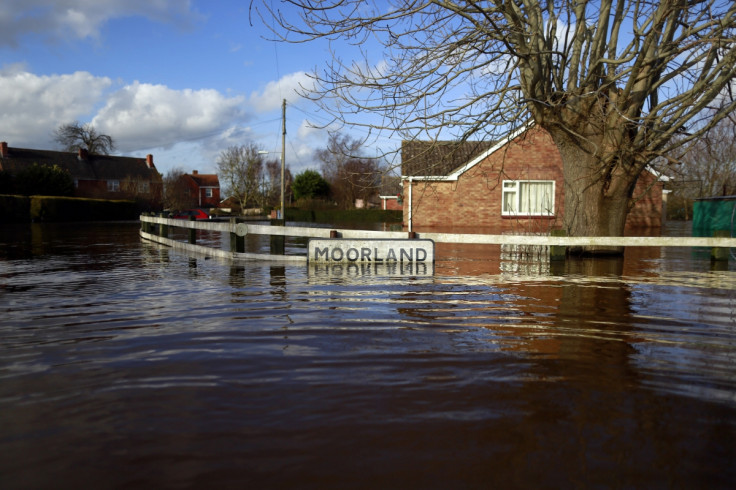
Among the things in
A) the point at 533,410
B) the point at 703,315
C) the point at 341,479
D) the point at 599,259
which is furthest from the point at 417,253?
the point at 341,479

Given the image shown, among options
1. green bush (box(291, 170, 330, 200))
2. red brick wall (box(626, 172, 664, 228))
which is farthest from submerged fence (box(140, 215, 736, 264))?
green bush (box(291, 170, 330, 200))

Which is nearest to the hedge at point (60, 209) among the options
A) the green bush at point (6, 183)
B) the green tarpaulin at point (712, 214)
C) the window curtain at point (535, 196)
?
the green bush at point (6, 183)

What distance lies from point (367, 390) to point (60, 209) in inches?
1694

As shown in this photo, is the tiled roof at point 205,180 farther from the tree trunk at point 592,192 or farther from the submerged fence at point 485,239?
the tree trunk at point 592,192

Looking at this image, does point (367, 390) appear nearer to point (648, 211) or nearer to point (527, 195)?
point (527, 195)

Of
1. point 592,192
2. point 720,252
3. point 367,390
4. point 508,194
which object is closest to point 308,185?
point 508,194

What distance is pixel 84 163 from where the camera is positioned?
69875 mm

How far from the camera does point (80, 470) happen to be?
9.11 feet

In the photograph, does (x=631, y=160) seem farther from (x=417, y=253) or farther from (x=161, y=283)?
(x=161, y=283)

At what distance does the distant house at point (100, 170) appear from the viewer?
5936cm

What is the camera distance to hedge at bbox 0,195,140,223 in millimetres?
36031

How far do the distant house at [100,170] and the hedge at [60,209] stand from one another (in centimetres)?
460

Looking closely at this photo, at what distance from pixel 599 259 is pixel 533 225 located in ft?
38.7

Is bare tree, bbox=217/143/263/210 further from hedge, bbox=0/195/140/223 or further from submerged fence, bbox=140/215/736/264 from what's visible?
submerged fence, bbox=140/215/736/264
